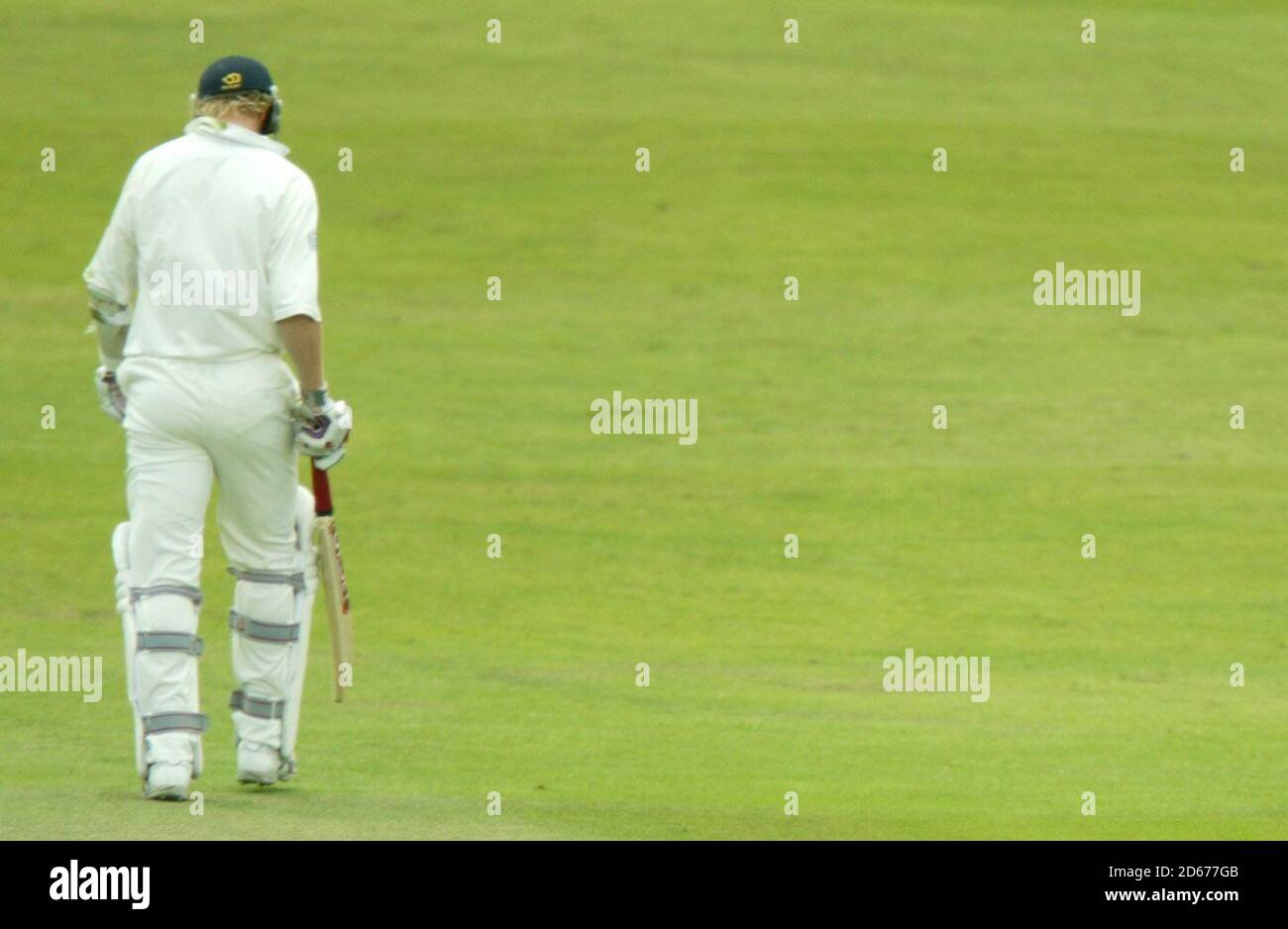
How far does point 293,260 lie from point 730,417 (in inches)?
394

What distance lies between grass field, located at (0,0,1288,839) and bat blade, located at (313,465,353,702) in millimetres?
454

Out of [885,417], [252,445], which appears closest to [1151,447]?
[885,417]

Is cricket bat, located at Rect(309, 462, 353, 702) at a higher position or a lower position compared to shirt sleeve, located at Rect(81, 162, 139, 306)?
lower

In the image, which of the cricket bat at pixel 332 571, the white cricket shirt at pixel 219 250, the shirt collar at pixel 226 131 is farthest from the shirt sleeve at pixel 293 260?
the cricket bat at pixel 332 571

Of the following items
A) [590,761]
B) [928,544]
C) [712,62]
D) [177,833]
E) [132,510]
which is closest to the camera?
[177,833]

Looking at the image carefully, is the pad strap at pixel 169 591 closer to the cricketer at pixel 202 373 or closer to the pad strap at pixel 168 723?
the cricketer at pixel 202 373

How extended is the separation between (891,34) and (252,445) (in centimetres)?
1877

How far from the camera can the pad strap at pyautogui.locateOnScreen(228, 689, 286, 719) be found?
24.7 feet

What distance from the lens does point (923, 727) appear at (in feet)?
33.5

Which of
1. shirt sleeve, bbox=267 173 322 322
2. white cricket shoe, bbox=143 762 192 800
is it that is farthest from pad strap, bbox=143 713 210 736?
shirt sleeve, bbox=267 173 322 322

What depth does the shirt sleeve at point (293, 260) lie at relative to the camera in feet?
23.5

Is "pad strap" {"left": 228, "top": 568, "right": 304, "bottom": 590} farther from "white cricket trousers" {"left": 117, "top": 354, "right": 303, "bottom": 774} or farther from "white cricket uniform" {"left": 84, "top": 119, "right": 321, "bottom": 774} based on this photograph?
"white cricket uniform" {"left": 84, "top": 119, "right": 321, "bottom": 774}

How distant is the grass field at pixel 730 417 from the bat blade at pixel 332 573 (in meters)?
0.45

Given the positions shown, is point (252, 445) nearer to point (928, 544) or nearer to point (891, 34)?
point (928, 544)
